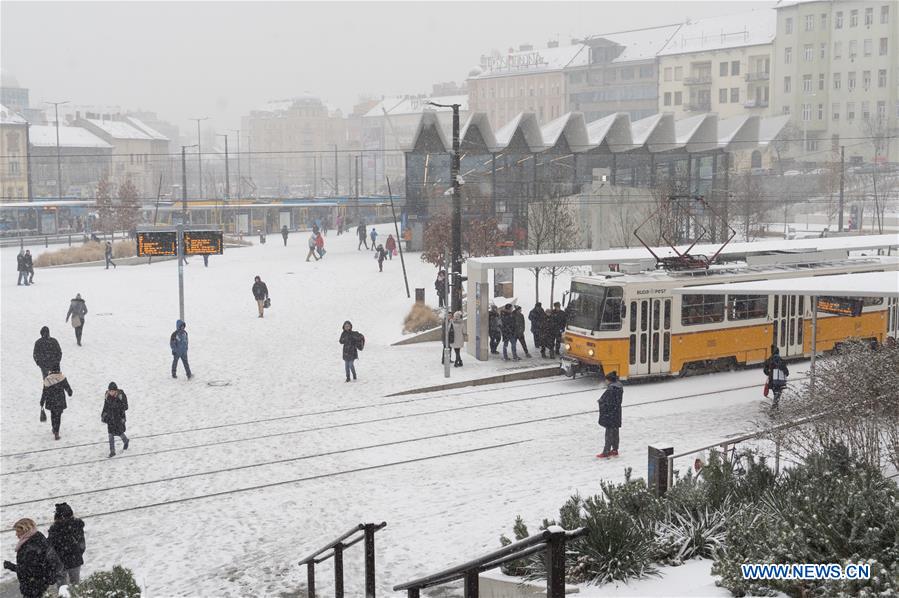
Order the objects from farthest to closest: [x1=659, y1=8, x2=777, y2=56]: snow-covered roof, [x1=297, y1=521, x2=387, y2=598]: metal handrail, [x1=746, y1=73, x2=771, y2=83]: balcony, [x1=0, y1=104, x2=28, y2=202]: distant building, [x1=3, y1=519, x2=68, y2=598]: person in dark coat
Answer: [x1=659, y1=8, x2=777, y2=56]: snow-covered roof < [x1=746, y1=73, x2=771, y2=83]: balcony < [x1=0, y1=104, x2=28, y2=202]: distant building < [x1=3, y1=519, x2=68, y2=598]: person in dark coat < [x1=297, y1=521, x2=387, y2=598]: metal handrail

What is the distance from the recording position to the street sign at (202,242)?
941 inches

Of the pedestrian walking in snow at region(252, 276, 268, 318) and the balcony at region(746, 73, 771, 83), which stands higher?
the balcony at region(746, 73, 771, 83)

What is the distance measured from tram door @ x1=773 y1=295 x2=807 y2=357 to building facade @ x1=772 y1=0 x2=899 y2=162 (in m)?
65.9

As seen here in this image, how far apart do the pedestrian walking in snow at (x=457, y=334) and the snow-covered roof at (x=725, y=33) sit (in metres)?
84.1

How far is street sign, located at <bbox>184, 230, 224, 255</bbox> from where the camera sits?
2391 cm

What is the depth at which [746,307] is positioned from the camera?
21250mm

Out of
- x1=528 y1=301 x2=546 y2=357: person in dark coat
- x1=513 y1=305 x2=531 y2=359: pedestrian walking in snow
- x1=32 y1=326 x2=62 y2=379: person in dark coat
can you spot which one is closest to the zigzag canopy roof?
x1=528 y1=301 x2=546 y2=357: person in dark coat

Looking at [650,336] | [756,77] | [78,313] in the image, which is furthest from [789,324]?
[756,77]

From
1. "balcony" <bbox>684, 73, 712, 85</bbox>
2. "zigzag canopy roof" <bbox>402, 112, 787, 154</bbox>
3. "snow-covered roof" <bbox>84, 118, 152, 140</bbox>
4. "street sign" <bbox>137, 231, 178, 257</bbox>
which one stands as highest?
"balcony" <bbox>684, 73, 712, 85</bbox>

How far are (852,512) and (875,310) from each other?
17569 millimetres

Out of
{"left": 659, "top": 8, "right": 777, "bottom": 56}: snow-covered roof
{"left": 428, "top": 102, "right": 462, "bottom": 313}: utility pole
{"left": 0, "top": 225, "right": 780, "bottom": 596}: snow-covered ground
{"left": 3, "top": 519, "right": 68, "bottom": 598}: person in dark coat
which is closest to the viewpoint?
{"left": 3, "top": 519, "right": 68, "bottom": 598}: person in dark coat

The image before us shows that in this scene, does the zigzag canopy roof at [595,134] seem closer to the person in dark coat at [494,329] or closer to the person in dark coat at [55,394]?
the person in dark coat at [494,329]

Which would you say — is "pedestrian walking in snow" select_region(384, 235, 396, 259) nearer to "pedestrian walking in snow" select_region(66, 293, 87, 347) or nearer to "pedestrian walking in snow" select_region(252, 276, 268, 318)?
"pedestrian walking in snow" select_region(252, 276, 268, 318)

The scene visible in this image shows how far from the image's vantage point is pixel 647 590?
25.2ft
